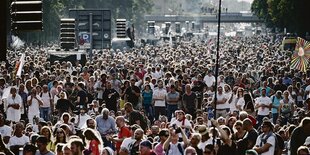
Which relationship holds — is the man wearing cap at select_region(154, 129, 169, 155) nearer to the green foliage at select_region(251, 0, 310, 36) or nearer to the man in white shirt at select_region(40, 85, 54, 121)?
the man in white shirt at select_region(40, 85, 54, 121)

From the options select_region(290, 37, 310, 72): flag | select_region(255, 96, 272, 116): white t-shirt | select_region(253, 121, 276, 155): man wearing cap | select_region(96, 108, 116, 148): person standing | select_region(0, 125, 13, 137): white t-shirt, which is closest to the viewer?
select_region(253, 121, 276, 155): man wearing cap

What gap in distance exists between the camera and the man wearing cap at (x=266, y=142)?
17438 millimetres

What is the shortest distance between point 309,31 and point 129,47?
64.8 ft

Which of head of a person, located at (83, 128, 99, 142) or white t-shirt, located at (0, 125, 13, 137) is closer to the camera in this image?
head of a person, located at (83, 128, 99, 142)

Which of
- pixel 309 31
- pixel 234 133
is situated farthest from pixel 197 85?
pixel 309 31

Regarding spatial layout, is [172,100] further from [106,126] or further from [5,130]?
[5,130]

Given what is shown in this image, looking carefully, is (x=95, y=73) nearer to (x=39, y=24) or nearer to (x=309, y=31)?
(x=39, y=24)

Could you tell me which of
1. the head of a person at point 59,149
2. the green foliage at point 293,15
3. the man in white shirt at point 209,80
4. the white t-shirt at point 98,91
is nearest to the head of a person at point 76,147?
the head of a person at point 59,149

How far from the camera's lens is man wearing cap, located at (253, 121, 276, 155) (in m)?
17.4

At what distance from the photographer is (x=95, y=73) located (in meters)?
36.1

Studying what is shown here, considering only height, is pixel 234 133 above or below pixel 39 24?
below

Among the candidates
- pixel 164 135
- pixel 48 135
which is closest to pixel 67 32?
pixel 48 135

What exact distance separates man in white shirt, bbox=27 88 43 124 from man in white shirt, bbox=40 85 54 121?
0.47m

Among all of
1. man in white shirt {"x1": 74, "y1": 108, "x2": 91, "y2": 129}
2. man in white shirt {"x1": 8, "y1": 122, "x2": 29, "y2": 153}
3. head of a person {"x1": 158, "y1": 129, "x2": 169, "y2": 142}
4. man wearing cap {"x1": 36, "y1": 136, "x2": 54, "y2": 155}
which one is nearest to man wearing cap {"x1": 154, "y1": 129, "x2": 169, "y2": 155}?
head of a person {"x1": 158, "y1": 129, "x2": 169, "y2": 142}
